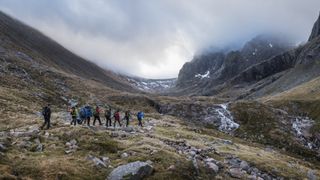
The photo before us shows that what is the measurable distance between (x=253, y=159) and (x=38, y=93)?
3084 inches

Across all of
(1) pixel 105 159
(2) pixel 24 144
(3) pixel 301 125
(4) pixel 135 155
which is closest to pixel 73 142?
(2) pixel 24 144

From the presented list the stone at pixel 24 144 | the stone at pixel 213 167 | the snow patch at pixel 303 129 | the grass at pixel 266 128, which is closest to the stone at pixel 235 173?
the stone at pixel 213 167

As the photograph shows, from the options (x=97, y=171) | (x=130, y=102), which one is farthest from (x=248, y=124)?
(x=97, y=171)

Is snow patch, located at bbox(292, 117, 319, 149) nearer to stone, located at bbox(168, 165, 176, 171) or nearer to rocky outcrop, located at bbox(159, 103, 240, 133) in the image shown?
rocky outcrop, located at bbox(159, 103, 240, 133)

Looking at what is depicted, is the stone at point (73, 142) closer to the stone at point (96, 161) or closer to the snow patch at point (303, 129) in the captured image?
the stone at point (96, 161)

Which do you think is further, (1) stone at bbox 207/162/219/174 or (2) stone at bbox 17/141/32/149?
(1) stone at bbox 207/162/219/174

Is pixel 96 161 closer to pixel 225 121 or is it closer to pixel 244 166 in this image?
pixel 244 166

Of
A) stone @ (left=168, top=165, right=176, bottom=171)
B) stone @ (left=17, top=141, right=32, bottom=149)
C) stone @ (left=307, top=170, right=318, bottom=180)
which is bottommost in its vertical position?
stone @ (left=307, top=170, right=318, bottom=180)

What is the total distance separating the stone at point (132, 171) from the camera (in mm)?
35500

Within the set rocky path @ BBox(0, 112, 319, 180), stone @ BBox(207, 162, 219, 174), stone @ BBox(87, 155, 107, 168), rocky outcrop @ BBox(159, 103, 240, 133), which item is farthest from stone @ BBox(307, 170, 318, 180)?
rocky outcrop @ BBox(159, 103, 240, 133)

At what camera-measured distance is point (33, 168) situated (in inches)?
1369

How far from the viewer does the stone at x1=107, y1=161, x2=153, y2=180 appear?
35500 mm

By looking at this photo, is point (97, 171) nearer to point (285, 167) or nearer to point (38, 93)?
point (285, 167)

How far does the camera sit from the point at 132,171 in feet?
118
